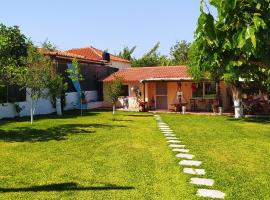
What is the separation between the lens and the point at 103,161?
10.7m

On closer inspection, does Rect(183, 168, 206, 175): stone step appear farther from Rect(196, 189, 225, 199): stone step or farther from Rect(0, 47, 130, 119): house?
Rect(0, 47, 130, 119): house

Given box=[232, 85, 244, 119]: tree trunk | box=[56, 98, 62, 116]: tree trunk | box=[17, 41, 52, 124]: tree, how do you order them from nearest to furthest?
box=[17, 41, 52, 124]: tree
box=[232, 85, 244, 119]: tree trunk
box=[56, 98, 62, 116]: tree trunk

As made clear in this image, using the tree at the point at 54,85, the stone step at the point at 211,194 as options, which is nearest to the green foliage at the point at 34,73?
the tree at the point at 54,85

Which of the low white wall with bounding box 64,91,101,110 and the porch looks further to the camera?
the low white wall with bounding box 64,91,101,110

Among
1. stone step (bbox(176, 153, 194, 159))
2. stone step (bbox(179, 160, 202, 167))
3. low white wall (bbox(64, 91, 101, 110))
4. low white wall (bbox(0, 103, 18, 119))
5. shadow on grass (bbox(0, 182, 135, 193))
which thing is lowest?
shadow on grass (bbox(0, 182, 135, 193))

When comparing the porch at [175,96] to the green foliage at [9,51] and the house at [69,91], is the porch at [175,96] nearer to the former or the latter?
the house at [69,91]

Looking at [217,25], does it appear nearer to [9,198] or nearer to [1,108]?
[9,198]

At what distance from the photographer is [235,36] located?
2.02 metres

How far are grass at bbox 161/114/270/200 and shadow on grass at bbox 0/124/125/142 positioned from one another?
4.53 metres

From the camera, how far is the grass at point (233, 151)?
8.12m

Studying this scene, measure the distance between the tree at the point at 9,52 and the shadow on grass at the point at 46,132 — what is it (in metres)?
2.36

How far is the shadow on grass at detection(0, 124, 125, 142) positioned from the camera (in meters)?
15.1

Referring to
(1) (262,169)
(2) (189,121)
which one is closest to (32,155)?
(1) (262,169)

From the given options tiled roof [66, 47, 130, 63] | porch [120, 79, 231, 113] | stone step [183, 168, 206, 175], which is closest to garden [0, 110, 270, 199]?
stone step [183, 168, 206, 175]
